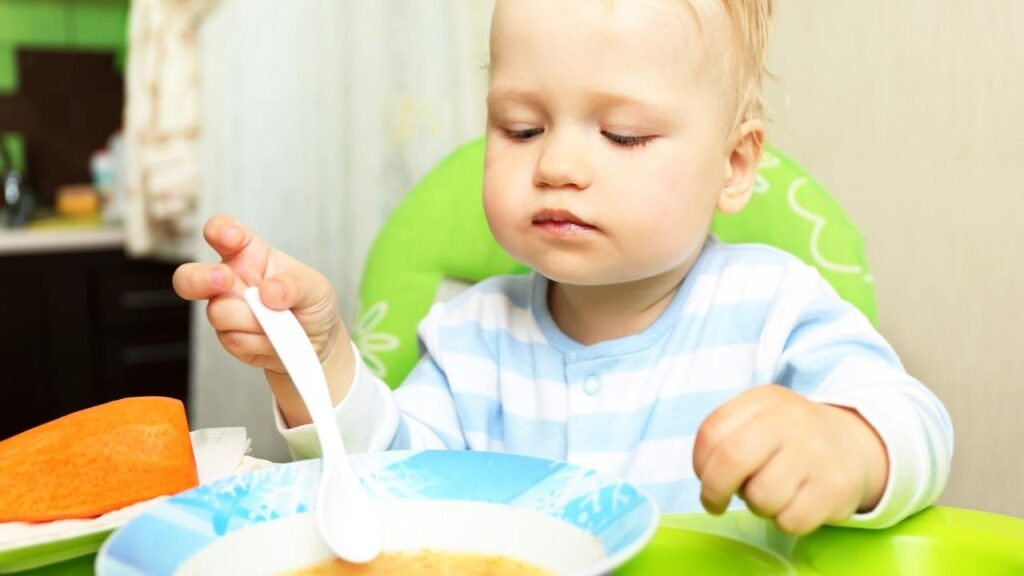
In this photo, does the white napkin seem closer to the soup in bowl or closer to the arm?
the soup in bowl

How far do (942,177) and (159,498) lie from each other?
1.05 meters

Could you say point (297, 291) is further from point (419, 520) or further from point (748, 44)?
point (748, 44)

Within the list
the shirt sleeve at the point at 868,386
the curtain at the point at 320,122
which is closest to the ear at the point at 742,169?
the shirt sleeve at the point at 868,386

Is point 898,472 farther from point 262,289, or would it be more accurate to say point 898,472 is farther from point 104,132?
point 104,132

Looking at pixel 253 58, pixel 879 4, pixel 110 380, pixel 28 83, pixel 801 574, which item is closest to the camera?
pixel 801 574

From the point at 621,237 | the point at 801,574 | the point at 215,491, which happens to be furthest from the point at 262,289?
the point at 801,574

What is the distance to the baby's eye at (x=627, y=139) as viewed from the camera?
0.83 m

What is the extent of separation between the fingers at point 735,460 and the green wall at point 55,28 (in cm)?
372

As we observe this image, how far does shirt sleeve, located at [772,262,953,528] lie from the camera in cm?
61

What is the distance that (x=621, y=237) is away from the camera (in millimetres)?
835

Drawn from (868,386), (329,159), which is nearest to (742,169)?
(868,386)

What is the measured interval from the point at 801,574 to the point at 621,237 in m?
0.36

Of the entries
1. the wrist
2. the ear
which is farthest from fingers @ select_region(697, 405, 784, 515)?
the ear

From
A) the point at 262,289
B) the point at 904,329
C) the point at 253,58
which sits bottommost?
the point at 904,329
